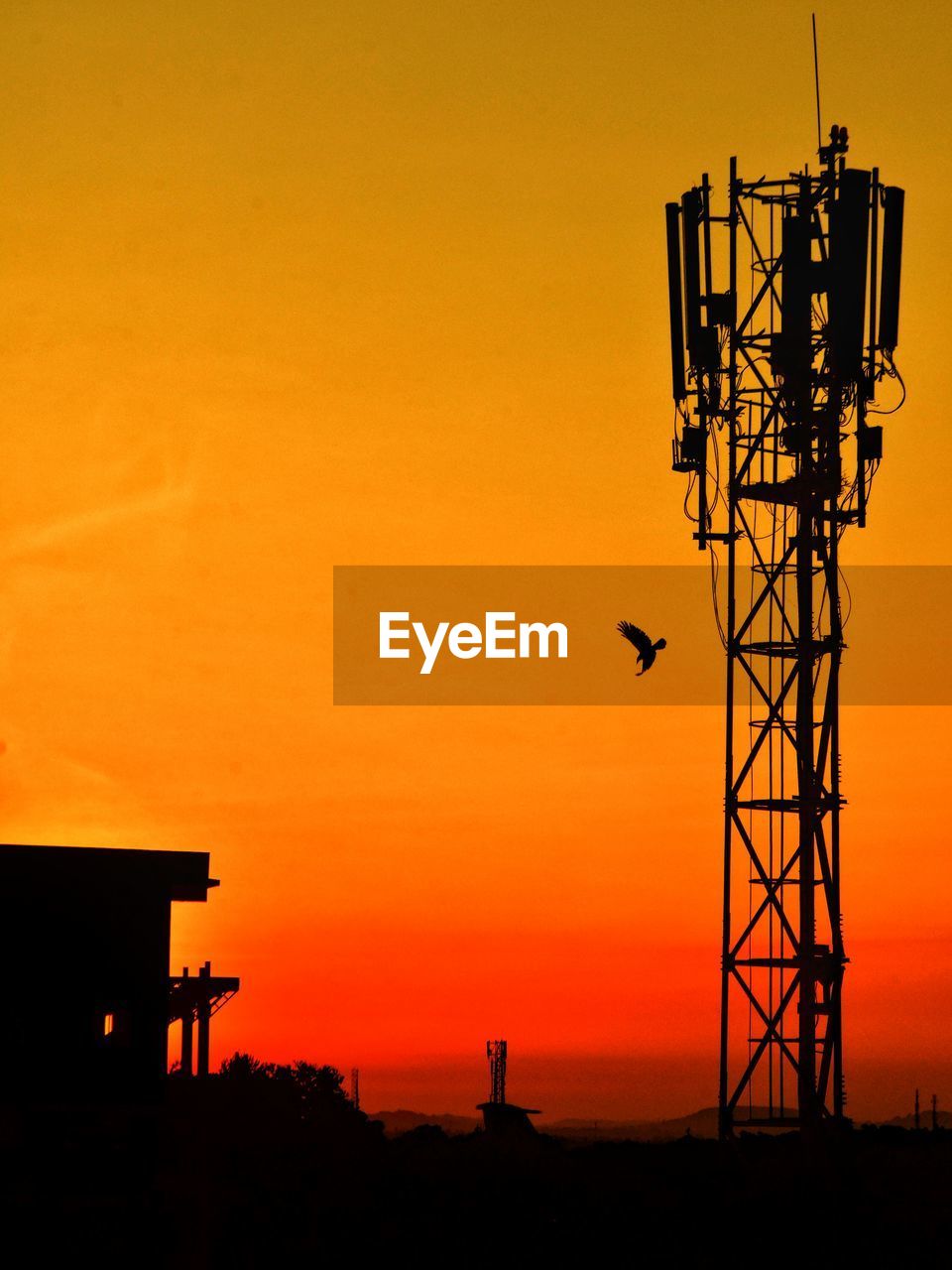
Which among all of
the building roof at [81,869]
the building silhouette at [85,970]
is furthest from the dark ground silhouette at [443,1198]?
the building roof at [81,869]

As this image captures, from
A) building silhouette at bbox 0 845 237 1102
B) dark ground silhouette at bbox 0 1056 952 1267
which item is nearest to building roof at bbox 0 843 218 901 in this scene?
building silhouette at bbox 0 845 237 1102

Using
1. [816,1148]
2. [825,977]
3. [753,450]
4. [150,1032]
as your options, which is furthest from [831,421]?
[150,1032]

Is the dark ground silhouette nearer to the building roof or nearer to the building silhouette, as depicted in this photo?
the building silhouette

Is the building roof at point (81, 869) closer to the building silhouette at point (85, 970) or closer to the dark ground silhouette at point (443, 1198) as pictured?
the building silhouette at point (85, 970)

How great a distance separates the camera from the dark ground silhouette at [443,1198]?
35281 millimetres

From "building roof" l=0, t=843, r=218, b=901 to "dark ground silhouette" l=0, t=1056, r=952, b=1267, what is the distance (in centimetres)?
395

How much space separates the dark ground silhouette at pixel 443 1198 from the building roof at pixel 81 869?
3952 millimetres

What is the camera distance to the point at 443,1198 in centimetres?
4019

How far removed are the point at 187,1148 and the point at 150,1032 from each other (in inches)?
323

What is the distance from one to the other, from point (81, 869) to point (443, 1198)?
10326mm

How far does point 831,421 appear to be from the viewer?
41.2 m

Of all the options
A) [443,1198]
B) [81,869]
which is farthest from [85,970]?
[443,1198]

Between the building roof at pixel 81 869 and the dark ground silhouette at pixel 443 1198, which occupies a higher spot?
the building roof at pixel 81 869

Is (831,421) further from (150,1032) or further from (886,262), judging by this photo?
(150,1032)
